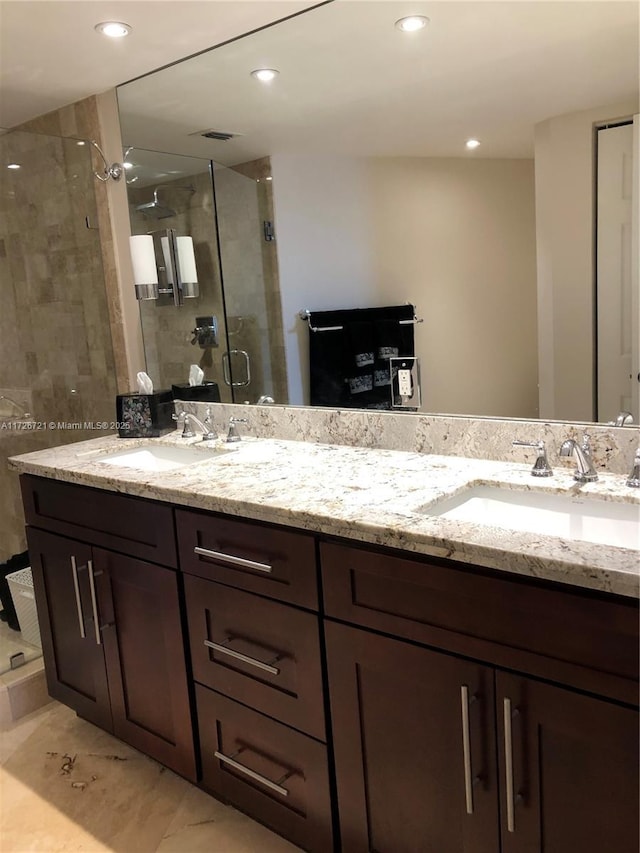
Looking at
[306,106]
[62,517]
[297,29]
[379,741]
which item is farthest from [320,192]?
[379,741]

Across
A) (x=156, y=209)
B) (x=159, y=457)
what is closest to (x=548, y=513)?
(x=159, y=457)

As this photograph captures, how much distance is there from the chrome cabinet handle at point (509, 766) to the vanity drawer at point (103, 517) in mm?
902

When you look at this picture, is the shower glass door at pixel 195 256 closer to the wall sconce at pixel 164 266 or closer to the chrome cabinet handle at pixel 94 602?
the wall sconce at pixel 164 266

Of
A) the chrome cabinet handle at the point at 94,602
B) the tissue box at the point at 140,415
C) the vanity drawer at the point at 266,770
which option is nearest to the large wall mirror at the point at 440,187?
the tissue box at the point at 140,415

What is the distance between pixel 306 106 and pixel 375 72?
250 millimetres

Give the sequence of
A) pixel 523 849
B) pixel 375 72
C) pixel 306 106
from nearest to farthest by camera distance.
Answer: pixel 523 849 < pixel 375 72 < pixel 306 106

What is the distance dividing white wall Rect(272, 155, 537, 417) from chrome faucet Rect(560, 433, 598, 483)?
0.18 meters

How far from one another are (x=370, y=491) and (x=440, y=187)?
0.82 meters

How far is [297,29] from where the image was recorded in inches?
75.0

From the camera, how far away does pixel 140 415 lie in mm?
2416

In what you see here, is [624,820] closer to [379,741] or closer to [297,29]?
[379,741]

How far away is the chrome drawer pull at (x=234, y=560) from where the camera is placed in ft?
4.95

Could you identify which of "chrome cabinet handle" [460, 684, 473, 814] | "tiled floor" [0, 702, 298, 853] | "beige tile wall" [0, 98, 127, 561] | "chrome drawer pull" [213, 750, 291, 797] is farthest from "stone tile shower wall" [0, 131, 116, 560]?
"chrome cabinet handle" [460, 684, 473, 814]

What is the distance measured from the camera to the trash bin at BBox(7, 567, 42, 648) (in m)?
2.61
